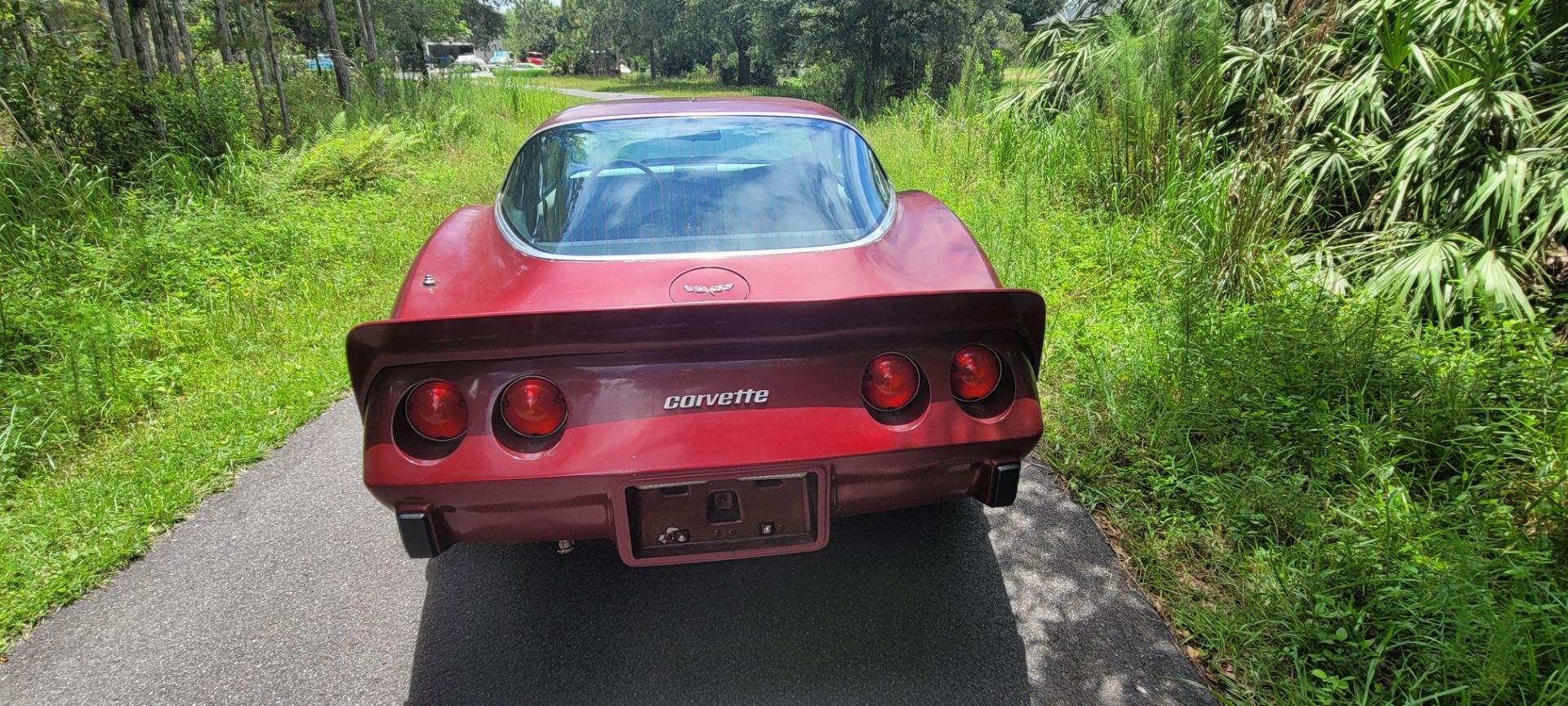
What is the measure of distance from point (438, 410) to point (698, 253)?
860 millimetres

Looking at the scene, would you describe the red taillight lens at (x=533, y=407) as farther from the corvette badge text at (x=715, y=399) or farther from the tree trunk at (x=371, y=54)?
the tree trunk at (x=371, y=54)

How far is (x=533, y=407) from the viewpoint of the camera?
1924mm

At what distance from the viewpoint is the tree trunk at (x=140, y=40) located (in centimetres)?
819

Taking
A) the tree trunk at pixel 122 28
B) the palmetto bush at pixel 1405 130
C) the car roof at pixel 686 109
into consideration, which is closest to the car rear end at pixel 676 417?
the car roof at pixel 686 109

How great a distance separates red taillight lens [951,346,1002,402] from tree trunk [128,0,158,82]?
374 inches

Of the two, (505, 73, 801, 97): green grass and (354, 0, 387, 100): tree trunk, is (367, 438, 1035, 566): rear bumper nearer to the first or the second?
(354, 0, 387, 100): tree trunk

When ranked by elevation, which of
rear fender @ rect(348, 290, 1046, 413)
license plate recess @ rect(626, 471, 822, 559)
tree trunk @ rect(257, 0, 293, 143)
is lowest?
license plate recess @ rect(626, 471, 822, 559)

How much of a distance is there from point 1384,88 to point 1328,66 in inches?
14.4

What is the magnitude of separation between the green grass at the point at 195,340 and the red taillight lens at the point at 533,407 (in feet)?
5.99

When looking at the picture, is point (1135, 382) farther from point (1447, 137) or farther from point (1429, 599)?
point (1447, 137)

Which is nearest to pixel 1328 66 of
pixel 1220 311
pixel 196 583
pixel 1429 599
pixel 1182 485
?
pixel 1220 311

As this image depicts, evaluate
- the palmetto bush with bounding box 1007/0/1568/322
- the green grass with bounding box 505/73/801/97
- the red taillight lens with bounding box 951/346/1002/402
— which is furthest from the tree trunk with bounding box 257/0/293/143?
the green grass with bounding box 505/73/801/97

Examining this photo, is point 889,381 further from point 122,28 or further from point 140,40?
point 140,40

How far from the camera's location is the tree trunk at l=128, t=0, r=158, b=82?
8188 millimetres
